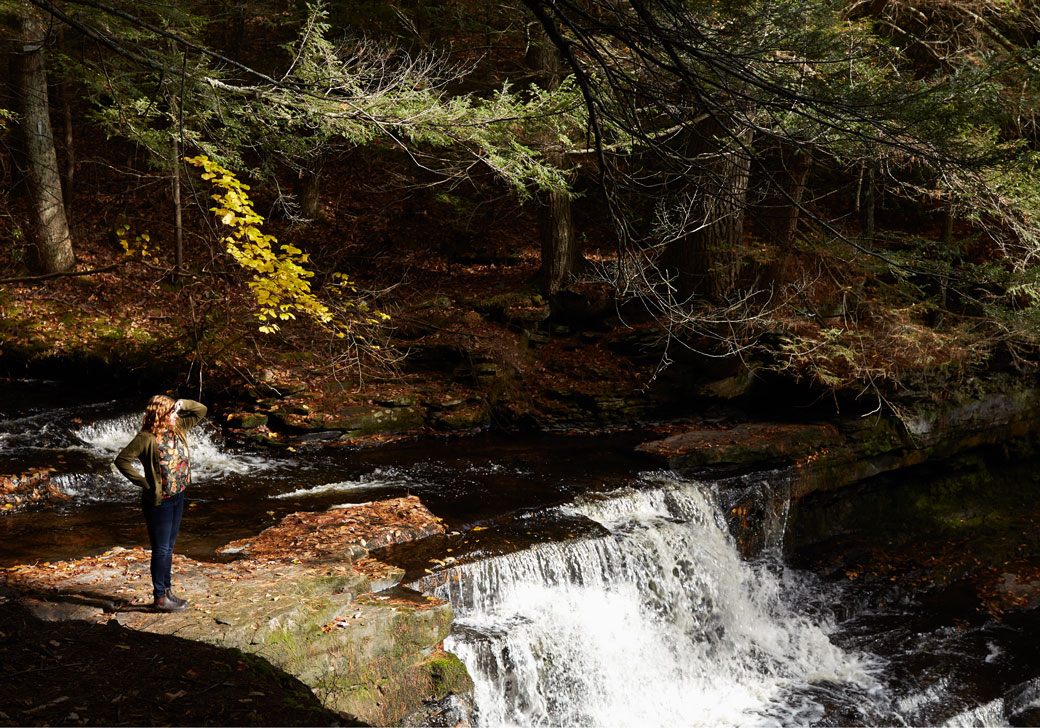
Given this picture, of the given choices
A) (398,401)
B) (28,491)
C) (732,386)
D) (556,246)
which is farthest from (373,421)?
(732,386)

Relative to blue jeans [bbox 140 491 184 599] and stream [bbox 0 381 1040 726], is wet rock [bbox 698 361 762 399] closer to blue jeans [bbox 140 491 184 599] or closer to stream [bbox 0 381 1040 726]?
stream [bbox 0 381 1040 726]

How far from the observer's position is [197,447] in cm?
1004

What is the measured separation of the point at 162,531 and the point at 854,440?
9165mm

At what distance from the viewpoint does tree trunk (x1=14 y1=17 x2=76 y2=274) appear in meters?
12.1

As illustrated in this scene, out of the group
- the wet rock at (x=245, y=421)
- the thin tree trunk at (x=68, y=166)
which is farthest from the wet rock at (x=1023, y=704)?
the thin tree trunk at (x=68, y=166)

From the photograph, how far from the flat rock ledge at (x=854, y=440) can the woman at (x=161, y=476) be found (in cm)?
656

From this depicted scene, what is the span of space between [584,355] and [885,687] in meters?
7.26

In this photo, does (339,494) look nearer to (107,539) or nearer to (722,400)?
(107,539)

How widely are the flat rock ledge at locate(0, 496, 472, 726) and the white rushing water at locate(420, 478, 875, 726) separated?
438 mm

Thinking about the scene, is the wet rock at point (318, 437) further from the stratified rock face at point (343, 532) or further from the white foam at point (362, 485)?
the stratified rock face at point (343, 532)

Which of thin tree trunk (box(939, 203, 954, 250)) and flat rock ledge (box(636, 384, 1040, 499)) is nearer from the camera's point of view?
flat rock ledge (box(636, 384, 1040, 499))

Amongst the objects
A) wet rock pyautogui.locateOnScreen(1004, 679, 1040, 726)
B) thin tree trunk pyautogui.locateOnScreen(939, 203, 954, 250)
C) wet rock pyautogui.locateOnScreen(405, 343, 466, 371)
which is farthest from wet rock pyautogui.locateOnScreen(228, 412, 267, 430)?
thin tree trunk pyautogui.locateOnScreen(939, 203, 954, 250)

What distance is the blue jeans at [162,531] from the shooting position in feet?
17.3

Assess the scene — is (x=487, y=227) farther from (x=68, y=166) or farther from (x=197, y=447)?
(x=197, y=447)
